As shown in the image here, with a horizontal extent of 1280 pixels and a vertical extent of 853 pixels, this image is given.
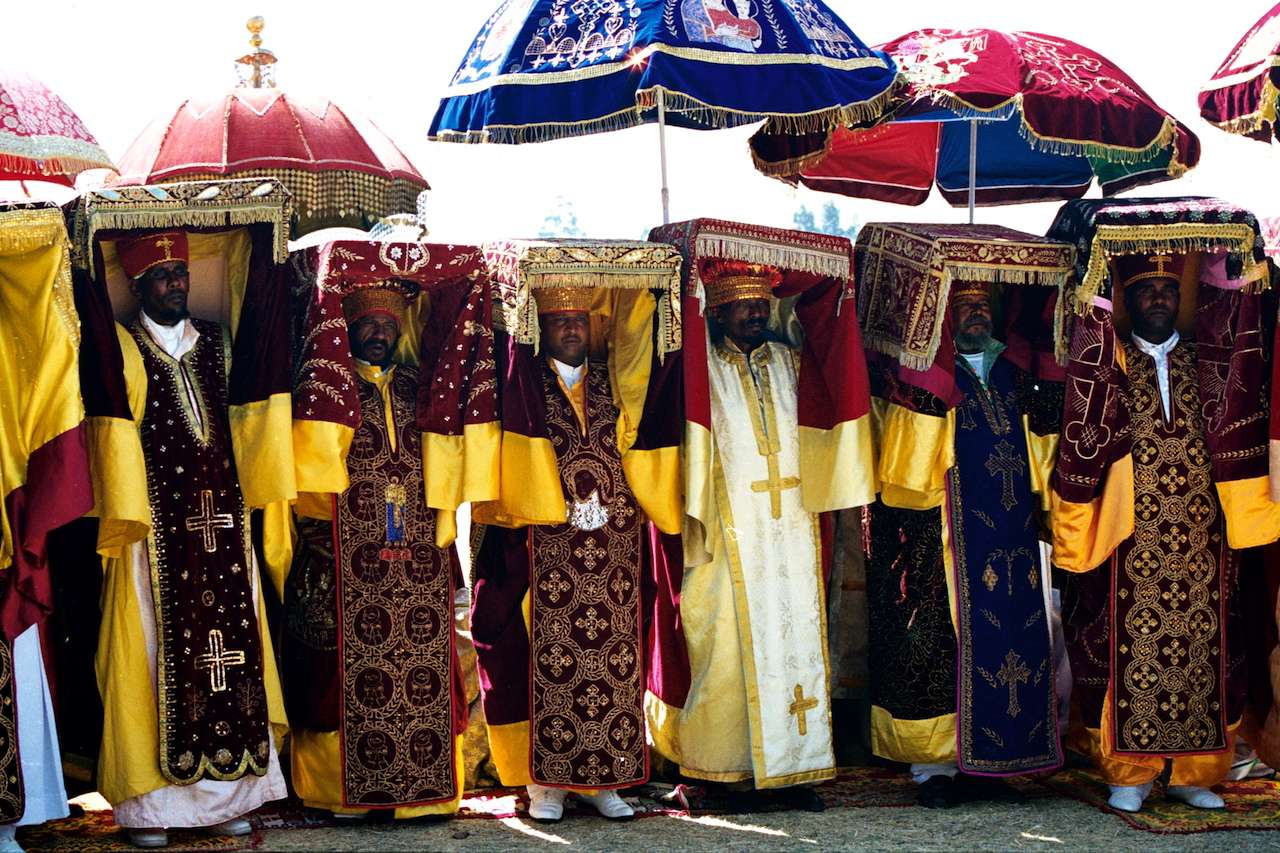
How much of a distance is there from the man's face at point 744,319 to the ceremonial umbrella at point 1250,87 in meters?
2.11

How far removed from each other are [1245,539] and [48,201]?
4.78 m

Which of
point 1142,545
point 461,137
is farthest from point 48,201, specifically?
point 1142,545

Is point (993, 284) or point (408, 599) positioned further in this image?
point (993, 284)

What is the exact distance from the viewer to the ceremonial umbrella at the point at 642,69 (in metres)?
6.99

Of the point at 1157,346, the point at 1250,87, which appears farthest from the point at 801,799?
the point at 1250,87

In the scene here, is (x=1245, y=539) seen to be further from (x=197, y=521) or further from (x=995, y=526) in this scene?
(x=197, y=521)

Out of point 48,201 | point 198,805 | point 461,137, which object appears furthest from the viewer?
point 461,137

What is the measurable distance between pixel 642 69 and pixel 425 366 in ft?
4.67

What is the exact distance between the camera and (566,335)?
23.6 ft


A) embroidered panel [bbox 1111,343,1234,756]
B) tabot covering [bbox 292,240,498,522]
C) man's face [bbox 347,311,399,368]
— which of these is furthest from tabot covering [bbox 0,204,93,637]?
embroidered panel [bbox 1111,343,1234,756]

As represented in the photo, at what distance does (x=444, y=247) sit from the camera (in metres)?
6.89

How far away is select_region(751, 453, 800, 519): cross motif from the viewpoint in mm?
7449

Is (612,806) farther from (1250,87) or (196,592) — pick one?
(1250,87)

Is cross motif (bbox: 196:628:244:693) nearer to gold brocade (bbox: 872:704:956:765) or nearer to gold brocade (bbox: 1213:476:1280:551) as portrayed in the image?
gold brocade (bbox: 872:704:956:765)
